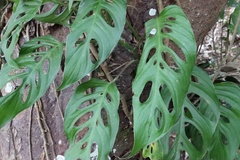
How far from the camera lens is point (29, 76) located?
94 cm

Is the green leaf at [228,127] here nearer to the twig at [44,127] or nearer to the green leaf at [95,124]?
the green leaf at [95,124]

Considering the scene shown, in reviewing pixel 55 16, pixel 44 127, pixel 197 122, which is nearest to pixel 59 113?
pixel 44 127

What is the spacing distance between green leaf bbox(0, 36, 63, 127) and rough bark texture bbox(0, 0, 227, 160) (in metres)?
0.19

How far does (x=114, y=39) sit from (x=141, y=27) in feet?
0.99

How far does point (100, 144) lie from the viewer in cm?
91

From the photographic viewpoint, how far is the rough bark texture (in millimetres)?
1149

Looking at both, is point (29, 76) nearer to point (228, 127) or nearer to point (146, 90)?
point (146, 90)

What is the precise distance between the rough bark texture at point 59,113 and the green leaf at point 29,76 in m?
0.19

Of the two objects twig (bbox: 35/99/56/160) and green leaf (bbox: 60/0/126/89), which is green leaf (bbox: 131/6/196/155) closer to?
green leaf (bbox: 60/0/126/89)

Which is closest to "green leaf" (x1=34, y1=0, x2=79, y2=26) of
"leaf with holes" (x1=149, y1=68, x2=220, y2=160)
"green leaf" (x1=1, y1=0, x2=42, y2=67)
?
"green leaf" (x1=1, y1=0, x2=42, y2=67)

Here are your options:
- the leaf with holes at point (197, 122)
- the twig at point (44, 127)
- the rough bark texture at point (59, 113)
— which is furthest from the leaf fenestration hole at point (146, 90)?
the twig at point (44, 127)

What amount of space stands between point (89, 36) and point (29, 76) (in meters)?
0.18

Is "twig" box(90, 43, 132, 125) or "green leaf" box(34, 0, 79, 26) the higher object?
"green leaf" box(34, 0, 79, 26)

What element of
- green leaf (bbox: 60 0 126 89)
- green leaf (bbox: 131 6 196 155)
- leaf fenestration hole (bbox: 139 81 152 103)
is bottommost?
leaf fenestration hole (bbox: 139 81 152 103)
